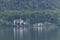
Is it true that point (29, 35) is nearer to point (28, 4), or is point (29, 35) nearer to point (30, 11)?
point (30, 11)

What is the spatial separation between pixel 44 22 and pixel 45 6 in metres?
6.79

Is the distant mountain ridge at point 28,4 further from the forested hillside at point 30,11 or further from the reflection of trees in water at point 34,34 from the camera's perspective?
the reflection of trees in water at point 34,34

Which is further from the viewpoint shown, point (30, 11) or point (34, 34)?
point (30, 11)

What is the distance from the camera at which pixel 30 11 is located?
50219mm

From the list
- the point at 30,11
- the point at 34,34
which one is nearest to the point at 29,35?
the point at 34,34

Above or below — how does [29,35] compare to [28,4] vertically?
below

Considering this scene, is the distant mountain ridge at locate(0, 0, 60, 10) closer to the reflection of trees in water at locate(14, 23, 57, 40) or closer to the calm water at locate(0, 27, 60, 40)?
the reflection of trees in water at locate(14, 23, 57, 40)

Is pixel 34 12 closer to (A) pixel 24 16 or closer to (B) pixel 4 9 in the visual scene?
(A) pixel 24 16

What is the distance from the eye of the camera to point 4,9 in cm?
5100

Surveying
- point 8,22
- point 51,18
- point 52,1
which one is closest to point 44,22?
point 51,18

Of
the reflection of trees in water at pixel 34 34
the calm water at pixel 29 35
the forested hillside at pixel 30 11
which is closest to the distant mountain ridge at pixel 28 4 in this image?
the forested hillside at pixel 30 11

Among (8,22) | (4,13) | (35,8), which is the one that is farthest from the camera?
(35,8)

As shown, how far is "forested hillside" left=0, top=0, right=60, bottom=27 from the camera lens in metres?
47.3

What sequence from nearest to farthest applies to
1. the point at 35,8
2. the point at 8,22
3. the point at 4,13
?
the point at 8,22 → the point at 4,13 → the point at 35,8
